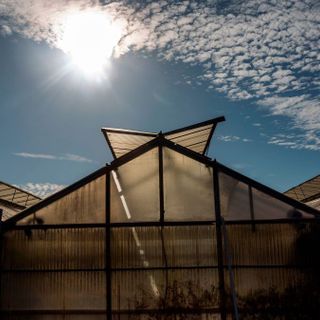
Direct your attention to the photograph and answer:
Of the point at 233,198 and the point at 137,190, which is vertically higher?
the point at 137,190

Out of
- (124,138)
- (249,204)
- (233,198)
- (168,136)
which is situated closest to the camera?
(249,204)

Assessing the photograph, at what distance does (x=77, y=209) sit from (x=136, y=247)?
1928mm

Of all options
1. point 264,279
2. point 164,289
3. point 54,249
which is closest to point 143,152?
point 54,249

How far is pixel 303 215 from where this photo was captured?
1053 cm

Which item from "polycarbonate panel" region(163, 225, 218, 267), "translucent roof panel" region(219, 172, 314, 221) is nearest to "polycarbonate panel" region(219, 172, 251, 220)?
"translucent roof panel" region(219, 172, 314, 221)

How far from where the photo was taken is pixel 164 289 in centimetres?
1035

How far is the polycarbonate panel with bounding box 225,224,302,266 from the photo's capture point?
10273 millimetres

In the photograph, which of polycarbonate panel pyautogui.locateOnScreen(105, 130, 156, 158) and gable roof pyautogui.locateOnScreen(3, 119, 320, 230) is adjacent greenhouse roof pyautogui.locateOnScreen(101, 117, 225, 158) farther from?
gable roof pyautogui.locateOnScreen(3, 119, 320, 230)

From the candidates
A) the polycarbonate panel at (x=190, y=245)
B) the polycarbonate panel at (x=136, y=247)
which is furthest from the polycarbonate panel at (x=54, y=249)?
the polycarbonate panel at (x=190, y=245)

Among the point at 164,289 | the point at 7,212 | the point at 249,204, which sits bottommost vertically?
the point at 164,289

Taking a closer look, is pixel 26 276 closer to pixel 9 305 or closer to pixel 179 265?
pixel 9 305

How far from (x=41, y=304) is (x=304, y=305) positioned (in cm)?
675

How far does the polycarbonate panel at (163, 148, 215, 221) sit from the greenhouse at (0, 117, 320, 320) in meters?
0.03

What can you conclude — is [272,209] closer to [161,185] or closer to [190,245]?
[190,245]
